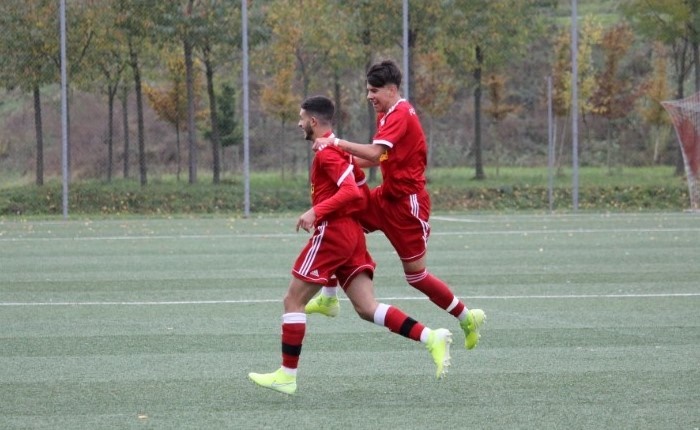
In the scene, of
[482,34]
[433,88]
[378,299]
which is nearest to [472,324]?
[378,299]

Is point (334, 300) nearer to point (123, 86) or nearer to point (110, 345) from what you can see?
point (110, 345)

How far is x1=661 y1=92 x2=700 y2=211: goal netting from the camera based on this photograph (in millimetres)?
27516

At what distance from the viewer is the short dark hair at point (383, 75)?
8.01m

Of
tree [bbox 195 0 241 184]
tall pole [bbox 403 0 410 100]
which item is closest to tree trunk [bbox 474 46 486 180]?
tall pole [bbox 403 0 410 100]

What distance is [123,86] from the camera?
108 feet

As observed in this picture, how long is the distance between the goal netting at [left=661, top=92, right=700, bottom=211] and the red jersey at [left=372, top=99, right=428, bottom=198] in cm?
2010

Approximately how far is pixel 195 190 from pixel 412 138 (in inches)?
859

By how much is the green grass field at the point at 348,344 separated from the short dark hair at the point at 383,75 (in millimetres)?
1799

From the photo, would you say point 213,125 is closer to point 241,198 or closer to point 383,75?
point 241,198

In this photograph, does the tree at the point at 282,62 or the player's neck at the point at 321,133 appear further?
the tree at the point at 282,62

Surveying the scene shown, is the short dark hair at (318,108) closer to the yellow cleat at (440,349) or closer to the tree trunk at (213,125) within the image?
the yellow cleat at (440,349)

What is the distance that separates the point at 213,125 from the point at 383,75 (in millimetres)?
23651

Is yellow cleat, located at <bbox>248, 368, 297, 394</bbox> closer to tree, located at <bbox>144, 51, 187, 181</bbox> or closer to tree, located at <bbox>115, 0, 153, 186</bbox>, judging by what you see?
tree, located at <bbox>115, 0, 153, 186</bbox>

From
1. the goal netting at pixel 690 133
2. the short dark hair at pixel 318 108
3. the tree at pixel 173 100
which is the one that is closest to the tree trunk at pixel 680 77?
the goal netting at pixel 690 133
